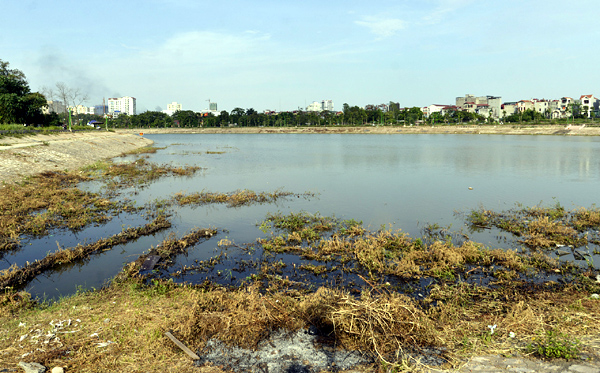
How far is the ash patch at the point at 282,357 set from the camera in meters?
5.84

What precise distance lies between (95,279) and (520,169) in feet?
116

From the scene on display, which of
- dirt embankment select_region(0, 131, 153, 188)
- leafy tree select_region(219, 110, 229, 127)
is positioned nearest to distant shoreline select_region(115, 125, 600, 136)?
→ leafy tree select_region(219, 110, 229, 127)

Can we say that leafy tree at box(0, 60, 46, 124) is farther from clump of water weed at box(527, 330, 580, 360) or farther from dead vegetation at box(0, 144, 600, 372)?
clump of water weed at box(527, 330, 580, 360)

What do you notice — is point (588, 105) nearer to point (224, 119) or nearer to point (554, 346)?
point (224, 119)

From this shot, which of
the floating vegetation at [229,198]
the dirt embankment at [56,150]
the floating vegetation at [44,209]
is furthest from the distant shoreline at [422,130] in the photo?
the floating vegetation at [44,209]

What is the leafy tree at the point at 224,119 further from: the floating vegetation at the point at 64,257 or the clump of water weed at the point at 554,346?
the clump of water weed at the point at 554,346

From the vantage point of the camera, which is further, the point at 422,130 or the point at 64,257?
the point at 422,130

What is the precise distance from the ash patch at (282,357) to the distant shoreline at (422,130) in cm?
12449

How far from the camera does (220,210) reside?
60.1 feet

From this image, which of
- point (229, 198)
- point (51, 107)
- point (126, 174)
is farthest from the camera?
point (51, 107)

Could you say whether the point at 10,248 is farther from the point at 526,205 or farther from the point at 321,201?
the point at 526,205

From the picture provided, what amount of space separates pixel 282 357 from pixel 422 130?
141 metres

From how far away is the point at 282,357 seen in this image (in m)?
6.07

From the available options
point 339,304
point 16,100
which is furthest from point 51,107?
point 339,304
